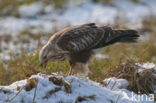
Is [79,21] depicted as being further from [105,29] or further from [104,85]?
[104,85]

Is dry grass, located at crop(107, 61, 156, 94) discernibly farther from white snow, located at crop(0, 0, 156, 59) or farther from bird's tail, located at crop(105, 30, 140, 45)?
white snow, located at crop(0, 0, 156, 59)

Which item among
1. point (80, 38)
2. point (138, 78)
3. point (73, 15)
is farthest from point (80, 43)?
point (73, 15)

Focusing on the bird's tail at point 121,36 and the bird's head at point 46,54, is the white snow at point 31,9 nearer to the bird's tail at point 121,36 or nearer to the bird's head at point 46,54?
the bird's tail at point 121,36

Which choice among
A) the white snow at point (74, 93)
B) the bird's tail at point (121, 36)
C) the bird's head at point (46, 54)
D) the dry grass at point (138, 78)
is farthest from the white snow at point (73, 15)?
the white snow at point (74, 93)

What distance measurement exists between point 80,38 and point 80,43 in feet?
0.31

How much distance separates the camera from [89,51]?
5828 mm

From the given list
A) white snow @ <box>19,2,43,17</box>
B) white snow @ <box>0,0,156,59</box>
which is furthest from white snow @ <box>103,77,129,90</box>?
white snow @ <box>19,2,43,17</box>

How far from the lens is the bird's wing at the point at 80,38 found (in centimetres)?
557

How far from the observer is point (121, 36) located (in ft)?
19.6

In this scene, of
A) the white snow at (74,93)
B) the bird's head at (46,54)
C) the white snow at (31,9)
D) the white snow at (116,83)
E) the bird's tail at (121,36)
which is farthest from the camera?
the white snow at (31,9)

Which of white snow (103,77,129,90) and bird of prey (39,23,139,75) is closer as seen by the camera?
white snow (103,77,129,90)

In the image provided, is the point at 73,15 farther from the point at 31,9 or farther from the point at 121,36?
the point at 121,36

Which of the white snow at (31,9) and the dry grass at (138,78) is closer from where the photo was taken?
the dry grass at (138,78)

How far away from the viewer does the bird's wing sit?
557 cm
